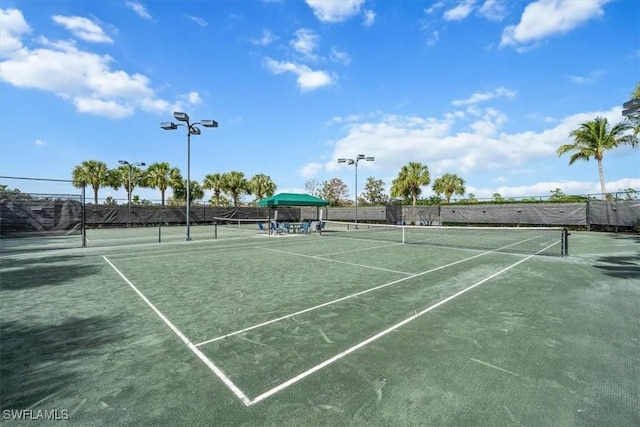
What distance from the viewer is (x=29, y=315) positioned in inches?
199

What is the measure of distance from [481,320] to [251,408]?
12.6ft

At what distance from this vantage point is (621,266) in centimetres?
924

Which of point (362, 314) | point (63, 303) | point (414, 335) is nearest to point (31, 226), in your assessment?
point (63, 303)

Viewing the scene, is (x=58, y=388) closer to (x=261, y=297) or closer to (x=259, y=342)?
(x=259, y=342)

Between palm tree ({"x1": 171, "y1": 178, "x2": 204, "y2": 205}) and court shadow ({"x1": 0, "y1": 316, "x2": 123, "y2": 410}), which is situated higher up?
palm tree ({"x1": 171, "y1": 178, "x2": 204, "y2": 205})

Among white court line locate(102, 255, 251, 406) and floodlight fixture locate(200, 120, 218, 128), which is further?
floodlight fixture locate(200, 120, 218, 128)

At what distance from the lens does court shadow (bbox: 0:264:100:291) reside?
7.21 metres

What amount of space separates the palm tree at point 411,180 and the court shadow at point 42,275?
38773 mm

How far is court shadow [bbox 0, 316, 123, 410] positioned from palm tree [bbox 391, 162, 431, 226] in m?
41.1

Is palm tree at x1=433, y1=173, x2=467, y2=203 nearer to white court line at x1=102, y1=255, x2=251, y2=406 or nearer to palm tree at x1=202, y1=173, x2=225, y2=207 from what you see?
palm tree at x1=202, y1=173, x2=225, y2=207

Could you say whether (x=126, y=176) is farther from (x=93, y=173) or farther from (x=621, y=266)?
(x=621, y=266)

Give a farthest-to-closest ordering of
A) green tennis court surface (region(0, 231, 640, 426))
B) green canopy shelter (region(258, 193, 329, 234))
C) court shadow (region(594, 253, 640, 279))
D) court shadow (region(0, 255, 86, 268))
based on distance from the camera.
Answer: green canopy shelter (region(258, 193, 329, 234)) → court shadow (region(0, 255, 86, 268)) → court shadow (region(594, 253, 640, 279)) → green tennis court surface (region(0, 231, 640, 426))

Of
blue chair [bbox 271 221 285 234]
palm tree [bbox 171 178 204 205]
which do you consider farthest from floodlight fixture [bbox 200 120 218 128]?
palm tree [bbox 171 178 204 205]

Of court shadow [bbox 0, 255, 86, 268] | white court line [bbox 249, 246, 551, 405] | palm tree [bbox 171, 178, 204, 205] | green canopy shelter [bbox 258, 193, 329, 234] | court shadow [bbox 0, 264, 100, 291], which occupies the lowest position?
court shadow [bbox 0, 255, 86, 268]
